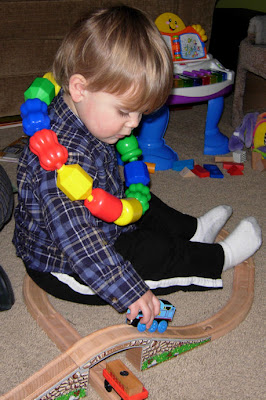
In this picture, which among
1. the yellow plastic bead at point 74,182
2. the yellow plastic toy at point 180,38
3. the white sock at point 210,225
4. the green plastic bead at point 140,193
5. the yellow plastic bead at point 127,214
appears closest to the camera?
the yellow plastic bead at point 74,182

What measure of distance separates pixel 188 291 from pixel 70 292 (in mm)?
300

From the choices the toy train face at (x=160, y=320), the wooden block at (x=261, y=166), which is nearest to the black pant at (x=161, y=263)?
the toy train face at (x=160, y=320)

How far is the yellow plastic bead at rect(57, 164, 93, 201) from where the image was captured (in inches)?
33.8

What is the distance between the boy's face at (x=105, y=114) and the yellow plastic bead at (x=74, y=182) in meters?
0.11

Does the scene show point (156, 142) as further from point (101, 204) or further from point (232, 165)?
point (101, 204)

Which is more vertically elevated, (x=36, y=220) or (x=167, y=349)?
(x=36, y=220)

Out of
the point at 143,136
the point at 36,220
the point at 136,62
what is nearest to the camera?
the point at 136,62

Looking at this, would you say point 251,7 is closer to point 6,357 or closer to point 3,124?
point 3,124

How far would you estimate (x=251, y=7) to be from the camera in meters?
2.74

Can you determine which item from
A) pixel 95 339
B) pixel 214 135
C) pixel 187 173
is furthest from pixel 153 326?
pixel 214 135

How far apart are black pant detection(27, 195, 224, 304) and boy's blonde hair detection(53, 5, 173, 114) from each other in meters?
0.31

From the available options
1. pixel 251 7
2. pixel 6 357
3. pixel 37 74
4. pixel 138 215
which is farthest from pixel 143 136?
pixel 251 7

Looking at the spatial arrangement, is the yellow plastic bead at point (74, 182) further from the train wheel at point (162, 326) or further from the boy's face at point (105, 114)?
the train wheel at point (162, 326)

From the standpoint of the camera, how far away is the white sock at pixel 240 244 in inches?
47.7
